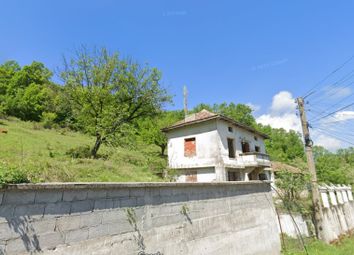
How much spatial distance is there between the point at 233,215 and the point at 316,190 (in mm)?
7349

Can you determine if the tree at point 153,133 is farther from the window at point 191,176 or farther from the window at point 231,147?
the window at point 231,147

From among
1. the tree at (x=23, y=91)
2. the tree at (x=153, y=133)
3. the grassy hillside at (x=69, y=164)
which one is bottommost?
the grassy hillside at (x=69, y=164)

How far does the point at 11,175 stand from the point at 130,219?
210 cm

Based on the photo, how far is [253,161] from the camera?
21.1 metres

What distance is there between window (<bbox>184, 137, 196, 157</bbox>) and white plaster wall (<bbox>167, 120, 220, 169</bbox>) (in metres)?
0.25

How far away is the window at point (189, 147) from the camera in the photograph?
20723mm

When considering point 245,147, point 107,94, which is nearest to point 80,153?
point 107,94

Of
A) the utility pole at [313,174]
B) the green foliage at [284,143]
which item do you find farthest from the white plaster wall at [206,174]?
the green foliage at [284,143]

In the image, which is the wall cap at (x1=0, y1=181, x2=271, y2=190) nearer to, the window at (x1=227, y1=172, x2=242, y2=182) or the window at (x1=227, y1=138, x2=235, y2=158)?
the window at (x1=227, y1=172, x2=242, y2=182)

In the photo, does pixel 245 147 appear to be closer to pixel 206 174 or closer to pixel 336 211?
pixel 206 174

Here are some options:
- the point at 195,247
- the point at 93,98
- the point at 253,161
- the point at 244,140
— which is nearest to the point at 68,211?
the point at 195,247

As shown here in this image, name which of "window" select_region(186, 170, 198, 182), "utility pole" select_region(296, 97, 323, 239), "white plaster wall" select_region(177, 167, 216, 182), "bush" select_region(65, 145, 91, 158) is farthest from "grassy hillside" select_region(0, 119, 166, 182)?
"utility pole" select_region(296, 97, 323, 239)

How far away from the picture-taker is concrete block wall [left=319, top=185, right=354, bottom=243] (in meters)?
12.5

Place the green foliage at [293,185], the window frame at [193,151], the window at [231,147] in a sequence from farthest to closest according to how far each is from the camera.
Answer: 1. the window at [231,147]
2. the window frame at [193,151]
3. the green foliage at [293,185]
